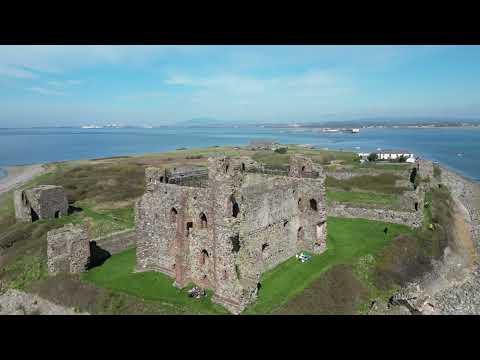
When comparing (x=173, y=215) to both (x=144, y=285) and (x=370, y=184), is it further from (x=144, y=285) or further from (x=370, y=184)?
(x=370, y=184)

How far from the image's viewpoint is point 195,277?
2402 centimetres

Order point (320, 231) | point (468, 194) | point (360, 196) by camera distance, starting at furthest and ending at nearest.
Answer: point (468, 194), point (360, 196), point (320, 231)

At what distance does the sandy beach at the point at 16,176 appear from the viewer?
79.5 m

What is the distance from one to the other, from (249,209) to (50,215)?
95.8 ft

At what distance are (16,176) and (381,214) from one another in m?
89.4

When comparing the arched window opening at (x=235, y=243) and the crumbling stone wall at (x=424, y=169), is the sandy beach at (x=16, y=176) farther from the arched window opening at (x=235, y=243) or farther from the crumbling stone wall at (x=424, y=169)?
the crumbling stone wall at (x=424, y=169)

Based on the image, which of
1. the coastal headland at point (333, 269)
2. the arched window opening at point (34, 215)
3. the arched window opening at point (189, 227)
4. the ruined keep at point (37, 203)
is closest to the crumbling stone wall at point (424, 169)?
the coastal headland at point (333, 269)

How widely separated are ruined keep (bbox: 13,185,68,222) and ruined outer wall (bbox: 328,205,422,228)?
103 feet

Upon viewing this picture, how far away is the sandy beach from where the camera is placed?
79512 mm

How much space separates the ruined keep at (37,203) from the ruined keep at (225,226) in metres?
21.0

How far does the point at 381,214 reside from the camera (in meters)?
38.5

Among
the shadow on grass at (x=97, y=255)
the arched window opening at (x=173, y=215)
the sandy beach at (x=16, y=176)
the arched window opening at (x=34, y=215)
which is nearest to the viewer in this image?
the arched window opening at (x=173, y=215)

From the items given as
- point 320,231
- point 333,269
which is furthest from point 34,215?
point 333,269
